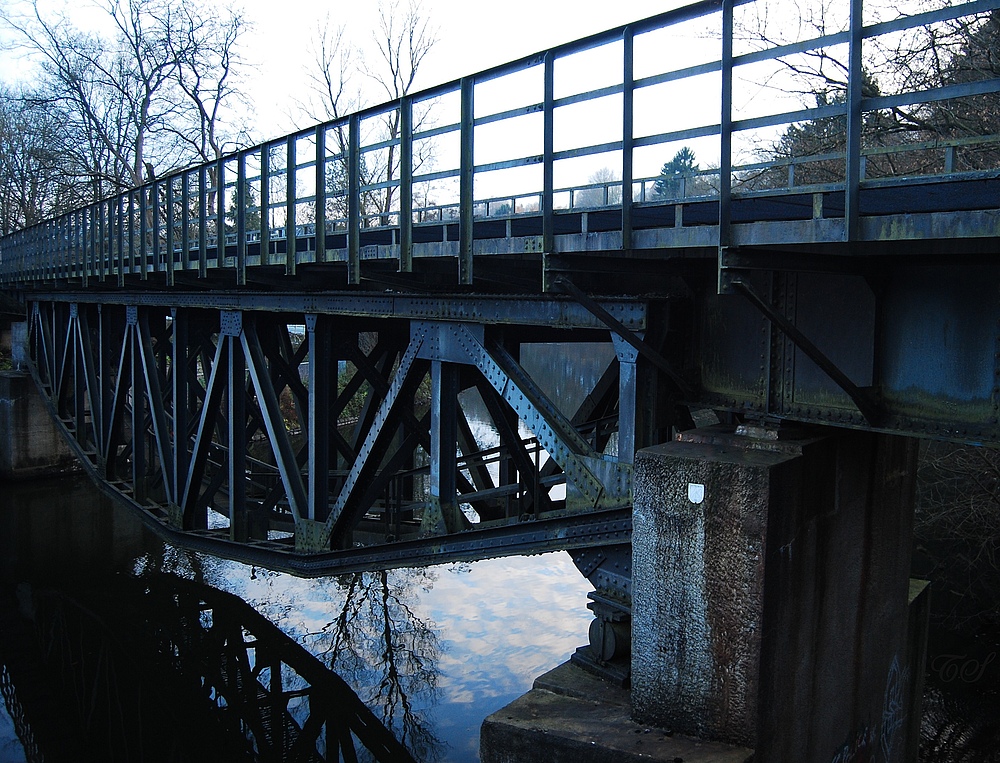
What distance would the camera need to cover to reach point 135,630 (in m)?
15.6

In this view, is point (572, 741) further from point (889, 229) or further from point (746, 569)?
point (889, 229)

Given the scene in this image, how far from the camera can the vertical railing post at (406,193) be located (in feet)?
23.4

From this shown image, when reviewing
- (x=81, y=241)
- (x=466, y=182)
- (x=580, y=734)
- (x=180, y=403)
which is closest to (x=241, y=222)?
(x=180, y=403)

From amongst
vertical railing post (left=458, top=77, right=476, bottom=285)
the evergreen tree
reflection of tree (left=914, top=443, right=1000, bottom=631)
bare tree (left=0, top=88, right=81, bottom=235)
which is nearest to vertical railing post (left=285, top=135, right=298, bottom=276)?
vertical railing post (left=458, top=77, right=476, bottom=285)

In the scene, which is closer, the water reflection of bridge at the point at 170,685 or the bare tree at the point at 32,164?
the water reflection of bridge at the point at 170,685

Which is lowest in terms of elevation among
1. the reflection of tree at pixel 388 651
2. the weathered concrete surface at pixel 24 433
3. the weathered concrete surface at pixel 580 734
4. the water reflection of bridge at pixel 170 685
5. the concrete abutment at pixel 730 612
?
the water reflection of bridge at pixel 170 685

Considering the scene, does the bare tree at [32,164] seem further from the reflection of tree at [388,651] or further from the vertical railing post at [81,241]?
the reflection of tree at [388,651]

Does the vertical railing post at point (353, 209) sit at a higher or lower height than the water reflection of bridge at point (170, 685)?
higher

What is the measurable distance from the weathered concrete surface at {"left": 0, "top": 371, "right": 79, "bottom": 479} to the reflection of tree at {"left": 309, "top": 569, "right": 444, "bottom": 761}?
1238cm

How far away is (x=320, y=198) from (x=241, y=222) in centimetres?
208

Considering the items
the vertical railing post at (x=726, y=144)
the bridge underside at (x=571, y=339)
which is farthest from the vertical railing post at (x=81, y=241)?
the vertical railing post at (x=726, y=144)

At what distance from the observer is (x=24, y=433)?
81.8 feet

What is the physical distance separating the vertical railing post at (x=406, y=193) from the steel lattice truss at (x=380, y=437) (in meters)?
0.67

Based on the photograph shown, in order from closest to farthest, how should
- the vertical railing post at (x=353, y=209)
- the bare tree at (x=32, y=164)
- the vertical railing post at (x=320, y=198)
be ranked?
the vertical railing post at (x=353, y=209) < the vertical railing post at (x=320, y=198) < the bare tree at (x=32, y=164)
